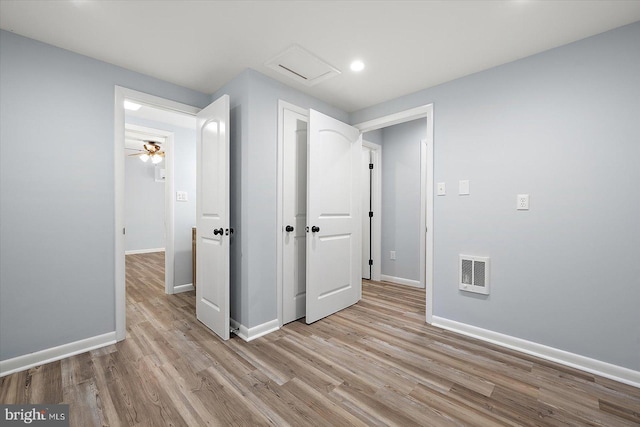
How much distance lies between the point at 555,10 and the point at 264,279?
2846 millimetres

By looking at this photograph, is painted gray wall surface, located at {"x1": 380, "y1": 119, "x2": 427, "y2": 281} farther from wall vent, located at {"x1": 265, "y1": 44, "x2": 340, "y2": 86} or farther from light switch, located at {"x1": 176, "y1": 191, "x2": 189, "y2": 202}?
light switch, located at {"x1": 176, "y1": 191, "x2": 189, "y2": 202}

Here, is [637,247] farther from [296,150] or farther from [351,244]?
[296,150]

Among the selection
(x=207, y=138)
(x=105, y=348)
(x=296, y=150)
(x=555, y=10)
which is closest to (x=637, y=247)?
(x=555, y=10)

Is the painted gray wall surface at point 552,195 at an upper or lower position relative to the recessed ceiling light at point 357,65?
lower

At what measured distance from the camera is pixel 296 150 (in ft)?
9.21

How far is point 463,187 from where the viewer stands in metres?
2.52

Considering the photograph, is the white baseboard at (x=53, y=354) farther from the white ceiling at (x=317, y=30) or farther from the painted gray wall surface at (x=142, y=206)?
the painted gray wall surface at (x=142, y=206)

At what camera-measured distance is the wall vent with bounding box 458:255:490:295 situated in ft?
7.79

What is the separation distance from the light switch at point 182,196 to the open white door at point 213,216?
1.34 meters

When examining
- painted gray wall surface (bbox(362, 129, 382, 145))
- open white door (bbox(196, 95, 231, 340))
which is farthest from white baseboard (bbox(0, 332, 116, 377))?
painted gray wall surface (bbox(362, 129, 382, 145))

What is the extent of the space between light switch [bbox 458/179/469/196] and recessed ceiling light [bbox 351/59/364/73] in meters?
1.38

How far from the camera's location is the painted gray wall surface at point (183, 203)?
3781mm

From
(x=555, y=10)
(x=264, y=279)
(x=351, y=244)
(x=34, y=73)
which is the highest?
(x=555, y=10)

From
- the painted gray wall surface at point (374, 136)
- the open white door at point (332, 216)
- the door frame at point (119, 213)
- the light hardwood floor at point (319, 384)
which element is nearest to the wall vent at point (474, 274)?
the light hardwood floor at point (319, 384)
